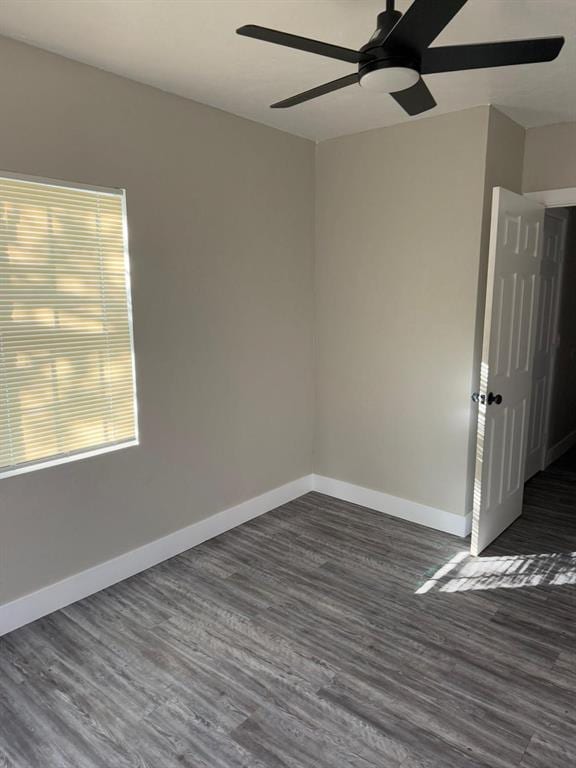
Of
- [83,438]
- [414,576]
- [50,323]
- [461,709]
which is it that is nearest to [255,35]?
[50,323]

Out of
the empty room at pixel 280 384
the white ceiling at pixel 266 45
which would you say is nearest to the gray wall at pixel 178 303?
the empty room at pixel 280 384

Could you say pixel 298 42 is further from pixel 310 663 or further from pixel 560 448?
pixel 560 448

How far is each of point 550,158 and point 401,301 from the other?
1.30 meters

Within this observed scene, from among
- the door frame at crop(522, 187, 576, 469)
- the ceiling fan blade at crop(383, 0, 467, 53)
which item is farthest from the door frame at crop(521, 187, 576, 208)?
the ceiling fan blade at crop(383, 0, 467, 53)

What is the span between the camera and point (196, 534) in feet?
10.8

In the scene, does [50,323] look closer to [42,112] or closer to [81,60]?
[42,112]

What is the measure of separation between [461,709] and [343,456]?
2119mm

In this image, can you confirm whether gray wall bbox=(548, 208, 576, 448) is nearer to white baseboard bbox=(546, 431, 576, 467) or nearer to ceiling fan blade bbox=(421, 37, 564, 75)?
white baseboard bbox=(546, 431, 576, 467)

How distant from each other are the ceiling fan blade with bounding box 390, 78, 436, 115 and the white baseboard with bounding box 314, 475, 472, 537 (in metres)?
2.44

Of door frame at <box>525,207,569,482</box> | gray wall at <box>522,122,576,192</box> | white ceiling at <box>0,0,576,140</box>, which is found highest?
white ceiling at <box>0,0,576,140</box>

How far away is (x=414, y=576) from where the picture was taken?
2.94 m

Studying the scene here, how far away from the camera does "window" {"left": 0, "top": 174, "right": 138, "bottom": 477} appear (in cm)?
235

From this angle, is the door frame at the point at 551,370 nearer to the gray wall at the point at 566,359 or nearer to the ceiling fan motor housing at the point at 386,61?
the gray wall at the point at 566,359

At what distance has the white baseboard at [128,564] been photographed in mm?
2496
